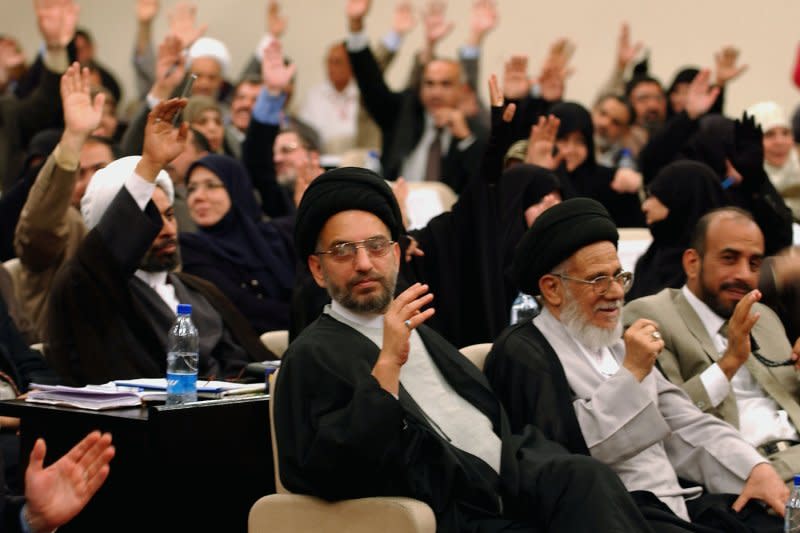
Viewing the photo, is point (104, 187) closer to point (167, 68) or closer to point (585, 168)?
point (167, 68)

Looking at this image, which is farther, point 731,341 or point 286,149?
point 286,149

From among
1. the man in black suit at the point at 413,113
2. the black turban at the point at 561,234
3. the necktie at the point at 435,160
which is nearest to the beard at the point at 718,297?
the black turban at the point at 561,234

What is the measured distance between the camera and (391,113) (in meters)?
8.53

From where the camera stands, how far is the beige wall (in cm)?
992

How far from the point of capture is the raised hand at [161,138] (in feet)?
15.2

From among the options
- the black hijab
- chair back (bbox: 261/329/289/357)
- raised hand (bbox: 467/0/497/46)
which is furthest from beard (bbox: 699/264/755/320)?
raised hand (bbox: 467/0/497/46)

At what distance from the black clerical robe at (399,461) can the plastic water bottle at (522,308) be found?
5.78 feet

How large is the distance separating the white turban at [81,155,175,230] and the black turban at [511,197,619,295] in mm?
1488

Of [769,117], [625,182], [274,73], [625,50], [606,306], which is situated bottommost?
[606,306]

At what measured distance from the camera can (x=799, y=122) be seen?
8.17 metres

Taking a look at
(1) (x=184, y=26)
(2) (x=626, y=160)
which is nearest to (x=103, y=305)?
(1) (x=184, y=26)

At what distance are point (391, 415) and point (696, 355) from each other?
1.48 m

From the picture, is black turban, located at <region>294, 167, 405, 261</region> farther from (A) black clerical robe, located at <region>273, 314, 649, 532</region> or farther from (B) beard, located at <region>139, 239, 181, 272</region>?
(B) beard, located at <region>139, 239, 181, 272</region>

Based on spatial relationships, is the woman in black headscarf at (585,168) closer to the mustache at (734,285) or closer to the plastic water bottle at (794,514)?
the mustache at (734,285)
